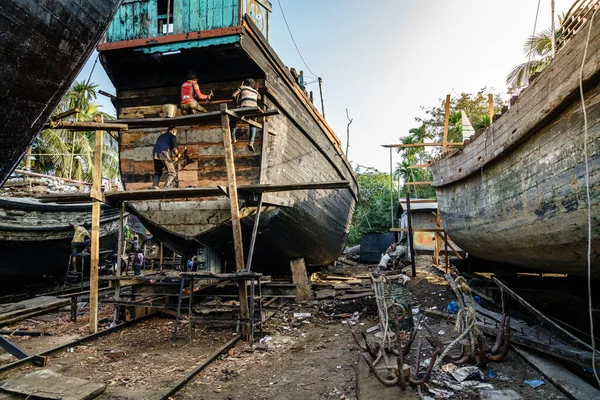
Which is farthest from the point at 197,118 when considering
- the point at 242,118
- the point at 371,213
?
the point at 371,213

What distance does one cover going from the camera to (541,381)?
8.31ft

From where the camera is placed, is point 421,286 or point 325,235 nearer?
point 421,286

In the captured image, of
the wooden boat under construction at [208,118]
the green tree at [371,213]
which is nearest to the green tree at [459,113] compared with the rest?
the green tree at [371,213]

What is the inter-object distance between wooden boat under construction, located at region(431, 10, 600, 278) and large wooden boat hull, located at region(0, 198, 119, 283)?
9240 millimetres

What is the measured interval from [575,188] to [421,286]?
203 inches

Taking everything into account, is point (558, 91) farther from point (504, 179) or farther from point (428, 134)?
point (428, 134)

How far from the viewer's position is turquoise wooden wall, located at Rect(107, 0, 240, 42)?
536 centimetres

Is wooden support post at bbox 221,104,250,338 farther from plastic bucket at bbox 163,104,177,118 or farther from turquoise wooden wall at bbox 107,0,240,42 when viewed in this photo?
turquoise wooden wall at bbox 107,0,240,42

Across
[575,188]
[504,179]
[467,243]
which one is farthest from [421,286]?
[575,188]

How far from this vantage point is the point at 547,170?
3082 mm

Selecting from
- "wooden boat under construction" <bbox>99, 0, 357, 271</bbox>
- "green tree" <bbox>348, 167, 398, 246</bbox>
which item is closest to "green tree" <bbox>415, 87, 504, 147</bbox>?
"green tree" <bbox>348, 167, 398, 246</bbox>

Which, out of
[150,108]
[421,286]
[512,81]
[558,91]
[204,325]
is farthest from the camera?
[512,81]

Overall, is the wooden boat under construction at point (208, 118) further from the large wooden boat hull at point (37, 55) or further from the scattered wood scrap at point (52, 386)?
the scattered wood scrap at point (52, 386)

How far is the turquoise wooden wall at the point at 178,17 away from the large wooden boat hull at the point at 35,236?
4574 millimetres
